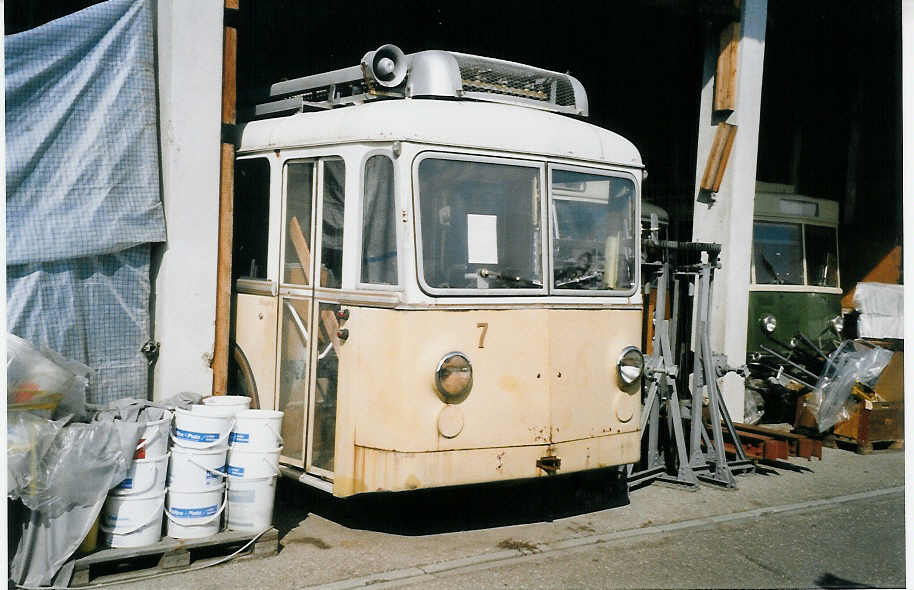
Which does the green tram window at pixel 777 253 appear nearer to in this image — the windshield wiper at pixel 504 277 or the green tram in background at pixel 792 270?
the green tram in background at pixel 792 270

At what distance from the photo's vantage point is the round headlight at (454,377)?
5.07m

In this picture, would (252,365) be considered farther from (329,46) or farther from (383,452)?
(329,46)

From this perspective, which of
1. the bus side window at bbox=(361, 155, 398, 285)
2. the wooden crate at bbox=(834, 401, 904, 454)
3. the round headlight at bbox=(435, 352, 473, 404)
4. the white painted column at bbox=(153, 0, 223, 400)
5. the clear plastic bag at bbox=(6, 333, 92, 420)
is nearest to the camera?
the clear plastic bag at bbox=(6, 333, 92, 420)

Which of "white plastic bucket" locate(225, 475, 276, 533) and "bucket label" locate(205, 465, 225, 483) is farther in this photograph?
"white plastic bucket" locate(225, 475, 276, 533)

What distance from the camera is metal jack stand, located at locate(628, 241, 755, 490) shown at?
6.80 m

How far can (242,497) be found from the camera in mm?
4949

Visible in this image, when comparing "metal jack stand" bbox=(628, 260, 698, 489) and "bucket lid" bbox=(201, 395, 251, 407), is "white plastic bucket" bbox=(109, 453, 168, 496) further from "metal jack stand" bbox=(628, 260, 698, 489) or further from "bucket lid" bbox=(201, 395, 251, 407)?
"metal jack stand" bbox=(628, 260, 698, 489)

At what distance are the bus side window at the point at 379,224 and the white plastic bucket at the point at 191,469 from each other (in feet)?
4.34

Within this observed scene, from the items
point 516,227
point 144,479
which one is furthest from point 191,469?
point 516,227

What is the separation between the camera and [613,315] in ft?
19.2

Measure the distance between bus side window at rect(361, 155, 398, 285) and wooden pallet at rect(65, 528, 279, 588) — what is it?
1.55 metres

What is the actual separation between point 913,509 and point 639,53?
6875 mm

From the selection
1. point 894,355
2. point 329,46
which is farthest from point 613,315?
point 329,46

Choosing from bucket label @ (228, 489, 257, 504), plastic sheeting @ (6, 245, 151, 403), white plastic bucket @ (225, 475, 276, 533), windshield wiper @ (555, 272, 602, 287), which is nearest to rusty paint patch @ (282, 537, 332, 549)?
white plastic bucket @ (225, 475, 276, 533)
